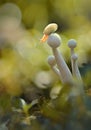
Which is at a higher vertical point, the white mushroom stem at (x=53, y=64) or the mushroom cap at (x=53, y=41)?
the mushroom cap at (x=53, y=41)

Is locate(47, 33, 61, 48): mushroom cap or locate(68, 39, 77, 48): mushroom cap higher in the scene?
locate(47, 33, 61, 48): mushroom cap

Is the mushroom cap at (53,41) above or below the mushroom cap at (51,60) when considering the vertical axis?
above

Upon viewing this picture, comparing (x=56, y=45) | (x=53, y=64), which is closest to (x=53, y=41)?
(x=56, y=45)

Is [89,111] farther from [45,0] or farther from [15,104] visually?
[45,0]

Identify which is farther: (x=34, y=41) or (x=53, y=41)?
(x=34, y=41)

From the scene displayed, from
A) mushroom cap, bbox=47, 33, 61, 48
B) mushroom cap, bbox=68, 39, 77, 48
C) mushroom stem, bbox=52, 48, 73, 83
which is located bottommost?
mushroom stem, bbox=52, 48, 73, 83

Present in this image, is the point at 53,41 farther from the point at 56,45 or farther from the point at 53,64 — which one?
the point at 53,64

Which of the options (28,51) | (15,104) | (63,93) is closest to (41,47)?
(28,51)

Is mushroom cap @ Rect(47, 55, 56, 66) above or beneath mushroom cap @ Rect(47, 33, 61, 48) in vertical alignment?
beneath

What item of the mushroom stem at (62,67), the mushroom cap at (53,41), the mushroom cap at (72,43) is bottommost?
the mushroom stem at (62,67)

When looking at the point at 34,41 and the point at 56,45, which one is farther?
the point at 34,41

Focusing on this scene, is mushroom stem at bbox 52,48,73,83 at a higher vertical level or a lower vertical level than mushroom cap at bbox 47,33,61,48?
lower
